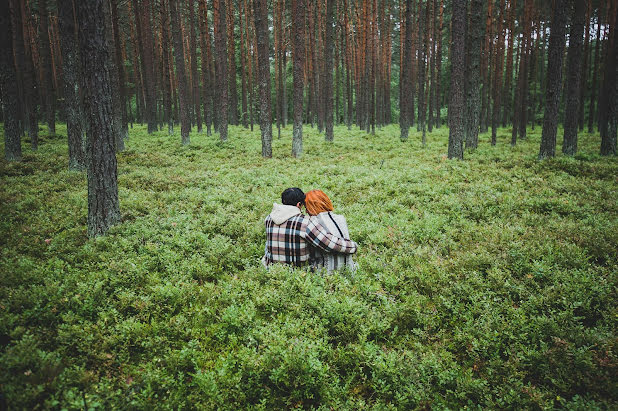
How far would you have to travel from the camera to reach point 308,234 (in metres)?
5.10

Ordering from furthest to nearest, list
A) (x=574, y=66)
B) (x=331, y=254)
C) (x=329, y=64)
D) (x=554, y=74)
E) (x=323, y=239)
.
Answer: (x=329, y=64)
(x=574, y=66)
(x=554, y=74)
(x=331, y=254)
(x=323, y=239)

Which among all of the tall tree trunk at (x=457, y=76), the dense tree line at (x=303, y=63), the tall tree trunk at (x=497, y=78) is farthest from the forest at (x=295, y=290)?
the tall tree trunk at (x=497, y=78)

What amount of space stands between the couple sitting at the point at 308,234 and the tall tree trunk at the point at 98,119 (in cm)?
421

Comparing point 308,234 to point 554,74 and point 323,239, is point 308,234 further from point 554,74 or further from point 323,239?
point 554,74

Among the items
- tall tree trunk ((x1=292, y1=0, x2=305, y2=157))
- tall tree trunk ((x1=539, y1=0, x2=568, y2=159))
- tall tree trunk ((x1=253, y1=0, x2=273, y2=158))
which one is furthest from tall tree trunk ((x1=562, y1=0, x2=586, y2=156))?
tall tree trunk ((x1=253, y1=0, x2=273, y2=158))

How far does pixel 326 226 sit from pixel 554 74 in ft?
47.2

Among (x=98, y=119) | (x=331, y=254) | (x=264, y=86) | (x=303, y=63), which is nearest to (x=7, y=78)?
(x=98, y=119)

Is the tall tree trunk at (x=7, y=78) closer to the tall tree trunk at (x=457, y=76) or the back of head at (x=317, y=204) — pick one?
the back of head at (x=317, y=204)

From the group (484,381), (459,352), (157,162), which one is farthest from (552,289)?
(157,162)

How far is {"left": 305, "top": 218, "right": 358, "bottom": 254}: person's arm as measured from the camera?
503cm

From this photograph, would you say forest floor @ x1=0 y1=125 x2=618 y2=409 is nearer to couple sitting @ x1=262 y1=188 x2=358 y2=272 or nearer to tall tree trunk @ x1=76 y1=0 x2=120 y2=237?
couple sitting @ x1=262 y1=188 x2=358 y2=272

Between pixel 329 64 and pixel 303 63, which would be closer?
pixel 303 63

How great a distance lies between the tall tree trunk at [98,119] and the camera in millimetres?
6152

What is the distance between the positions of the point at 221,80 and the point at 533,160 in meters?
19.1
